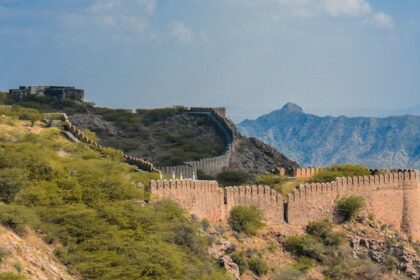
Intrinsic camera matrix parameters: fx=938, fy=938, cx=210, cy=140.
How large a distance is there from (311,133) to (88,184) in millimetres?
143697

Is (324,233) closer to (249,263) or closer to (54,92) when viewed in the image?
(249,263)

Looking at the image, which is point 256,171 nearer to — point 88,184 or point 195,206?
point 195,206

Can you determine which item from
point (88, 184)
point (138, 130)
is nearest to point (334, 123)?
point (138, 130)

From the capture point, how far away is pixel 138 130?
55.6m

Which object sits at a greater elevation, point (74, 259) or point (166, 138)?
point (166, 138)

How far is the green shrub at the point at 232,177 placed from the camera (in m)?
42.8

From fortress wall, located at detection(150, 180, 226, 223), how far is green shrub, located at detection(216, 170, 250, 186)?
13.0 meters

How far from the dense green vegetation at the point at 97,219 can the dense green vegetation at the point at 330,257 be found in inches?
174

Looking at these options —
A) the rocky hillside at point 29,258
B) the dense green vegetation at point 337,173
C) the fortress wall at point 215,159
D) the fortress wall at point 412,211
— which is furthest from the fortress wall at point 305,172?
the rocky hillside at point 29,258

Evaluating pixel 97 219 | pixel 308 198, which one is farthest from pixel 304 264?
pixel 97 219

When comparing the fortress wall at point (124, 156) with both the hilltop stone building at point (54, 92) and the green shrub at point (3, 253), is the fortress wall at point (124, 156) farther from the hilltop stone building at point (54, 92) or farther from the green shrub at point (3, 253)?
the hilltop stone building at point (54, 92)

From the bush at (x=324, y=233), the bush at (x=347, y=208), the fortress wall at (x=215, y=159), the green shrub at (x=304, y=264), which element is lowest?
the green shrub at (x=304, y=264)

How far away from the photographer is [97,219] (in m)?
22.8

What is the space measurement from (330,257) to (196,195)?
4.97 m
